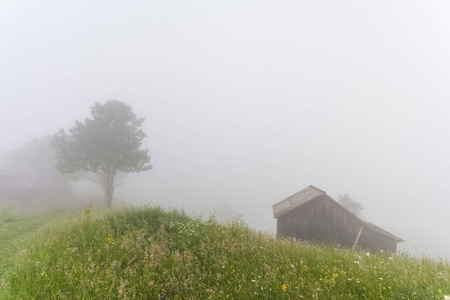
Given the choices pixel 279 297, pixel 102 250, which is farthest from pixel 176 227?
pixel 279 297

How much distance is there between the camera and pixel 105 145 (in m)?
24.1

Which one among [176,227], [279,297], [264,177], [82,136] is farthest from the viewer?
[264,177]

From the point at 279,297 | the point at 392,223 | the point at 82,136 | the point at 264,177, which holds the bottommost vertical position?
the point at 392,223

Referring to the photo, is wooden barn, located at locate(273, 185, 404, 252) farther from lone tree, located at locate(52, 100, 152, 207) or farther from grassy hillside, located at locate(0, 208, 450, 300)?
lone tree, located at locate(52, 100, 152, 207)

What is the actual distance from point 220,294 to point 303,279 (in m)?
1.71

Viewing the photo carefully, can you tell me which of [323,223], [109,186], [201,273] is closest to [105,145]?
[109,186]

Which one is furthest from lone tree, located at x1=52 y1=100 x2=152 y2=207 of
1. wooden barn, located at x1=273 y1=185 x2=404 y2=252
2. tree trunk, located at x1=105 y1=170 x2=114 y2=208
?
wooden barn, located at x1=273 y1=185 x2=404 y2=252

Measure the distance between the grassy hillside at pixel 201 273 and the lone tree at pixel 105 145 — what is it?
65.8 feet

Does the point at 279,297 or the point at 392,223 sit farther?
the point at 392,223

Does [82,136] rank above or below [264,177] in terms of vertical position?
above

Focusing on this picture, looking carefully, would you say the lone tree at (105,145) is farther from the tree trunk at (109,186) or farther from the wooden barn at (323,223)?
the wooden barn at (323,223)

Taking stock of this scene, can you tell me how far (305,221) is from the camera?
19.2 meters

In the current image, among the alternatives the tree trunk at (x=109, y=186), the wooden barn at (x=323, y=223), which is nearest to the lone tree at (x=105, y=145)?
the tree trunk at (x=109, y=186)

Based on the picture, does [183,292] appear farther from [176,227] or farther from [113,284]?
[176,227]
